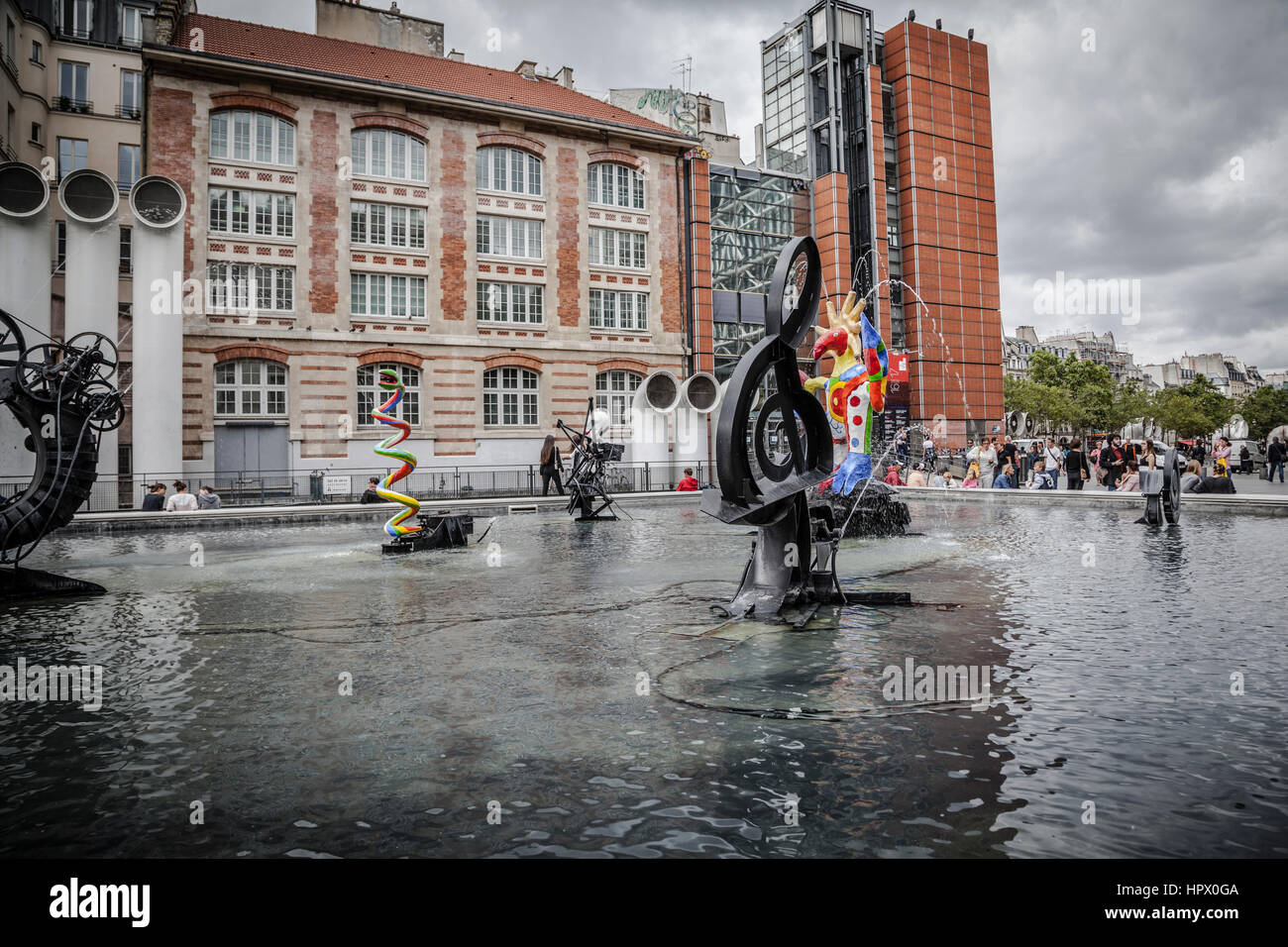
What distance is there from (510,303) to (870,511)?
22.2 metres

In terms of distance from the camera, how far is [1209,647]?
18.1 ft

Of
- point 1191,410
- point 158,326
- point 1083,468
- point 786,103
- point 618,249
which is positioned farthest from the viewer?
point 1191,410

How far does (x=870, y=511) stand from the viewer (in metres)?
13.7

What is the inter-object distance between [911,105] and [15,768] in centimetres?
5491

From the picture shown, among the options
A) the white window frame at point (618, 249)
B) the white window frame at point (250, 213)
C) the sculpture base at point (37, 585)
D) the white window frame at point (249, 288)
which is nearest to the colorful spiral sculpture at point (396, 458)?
the sculpture base at point (37, 585)

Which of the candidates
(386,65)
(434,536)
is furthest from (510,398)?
(434,536)

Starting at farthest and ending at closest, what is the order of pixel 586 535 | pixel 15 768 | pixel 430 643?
pixel 586 535, pixel 430 643, pixel 15 768

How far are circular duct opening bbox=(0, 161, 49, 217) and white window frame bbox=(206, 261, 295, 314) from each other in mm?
5513

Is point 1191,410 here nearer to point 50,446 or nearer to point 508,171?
point 508,171

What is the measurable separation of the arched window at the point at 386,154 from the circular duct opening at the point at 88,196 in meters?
8.95

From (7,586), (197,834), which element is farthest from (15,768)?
(7,586)

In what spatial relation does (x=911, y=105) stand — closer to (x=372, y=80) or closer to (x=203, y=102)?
(x=372, y=80)

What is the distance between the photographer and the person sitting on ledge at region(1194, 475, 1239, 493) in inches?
666

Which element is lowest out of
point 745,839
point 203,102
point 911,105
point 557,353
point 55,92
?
point 745,839
